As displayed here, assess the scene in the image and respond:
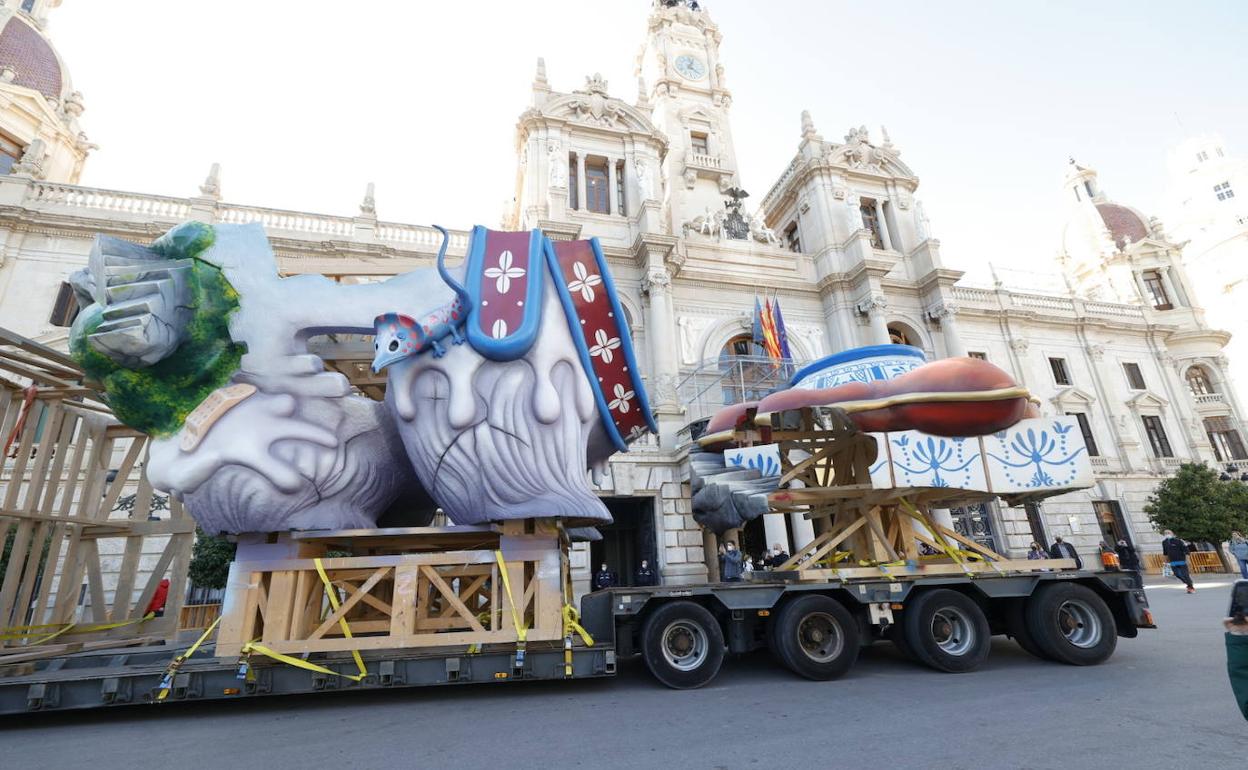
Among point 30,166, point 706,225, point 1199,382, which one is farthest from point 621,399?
point 1199,382

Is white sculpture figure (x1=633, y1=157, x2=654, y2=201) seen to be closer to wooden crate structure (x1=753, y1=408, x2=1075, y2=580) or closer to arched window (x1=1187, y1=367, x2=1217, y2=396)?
wooden crate structure (x1=753, y1=408, x2=1075, y2=580)

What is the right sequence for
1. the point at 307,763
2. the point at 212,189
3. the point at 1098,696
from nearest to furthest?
1. the point at 307,763
2. the point at 1098,696
3. the point at 212,189

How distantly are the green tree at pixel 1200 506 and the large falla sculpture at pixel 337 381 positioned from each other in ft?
84.2

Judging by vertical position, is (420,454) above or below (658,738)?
above

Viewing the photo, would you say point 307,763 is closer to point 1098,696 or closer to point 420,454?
point 420,454

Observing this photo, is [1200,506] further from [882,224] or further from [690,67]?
[690,67]

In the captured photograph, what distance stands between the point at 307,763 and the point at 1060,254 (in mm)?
52870

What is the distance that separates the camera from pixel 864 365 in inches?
371

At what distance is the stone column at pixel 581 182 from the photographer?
2289 centimetres

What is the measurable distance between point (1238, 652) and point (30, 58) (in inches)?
1746

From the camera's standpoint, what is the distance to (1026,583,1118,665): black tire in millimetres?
7375

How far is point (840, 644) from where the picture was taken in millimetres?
7156

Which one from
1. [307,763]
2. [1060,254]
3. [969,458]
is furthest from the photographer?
[1060,254]

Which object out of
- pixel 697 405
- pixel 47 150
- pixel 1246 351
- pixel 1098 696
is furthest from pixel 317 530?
pixel 1246 351
